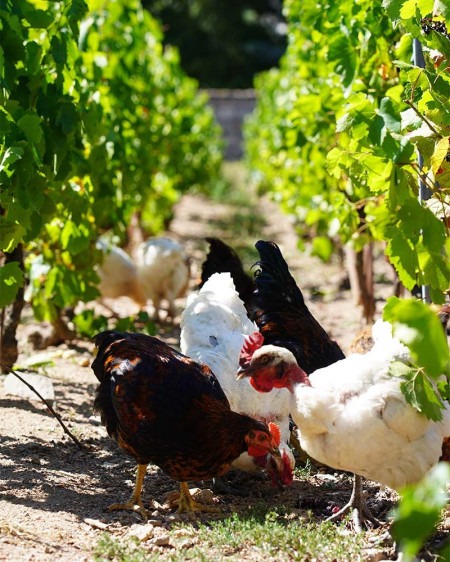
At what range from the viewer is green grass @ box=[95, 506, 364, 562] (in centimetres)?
326

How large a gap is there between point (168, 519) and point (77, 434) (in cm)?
138

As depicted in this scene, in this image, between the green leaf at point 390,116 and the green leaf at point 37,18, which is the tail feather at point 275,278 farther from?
the green leaf at point 390,116

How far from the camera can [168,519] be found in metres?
3.73

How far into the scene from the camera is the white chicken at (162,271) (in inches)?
327

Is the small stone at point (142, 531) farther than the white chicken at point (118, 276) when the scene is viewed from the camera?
No

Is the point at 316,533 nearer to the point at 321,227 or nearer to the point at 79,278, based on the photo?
the point at 79,278

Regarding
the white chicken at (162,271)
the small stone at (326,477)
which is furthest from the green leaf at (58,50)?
the white chicken at (162,271)

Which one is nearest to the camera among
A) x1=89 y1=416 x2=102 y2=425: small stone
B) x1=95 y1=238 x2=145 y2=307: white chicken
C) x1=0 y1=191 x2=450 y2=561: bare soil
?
x1=0 y1=191 x2=450 y2=561: bare soil

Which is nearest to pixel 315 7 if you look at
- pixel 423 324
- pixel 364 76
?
pixel 364 76

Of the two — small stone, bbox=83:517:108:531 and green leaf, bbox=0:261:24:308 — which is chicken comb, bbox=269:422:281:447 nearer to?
small stone, bbox=83:517:108:531

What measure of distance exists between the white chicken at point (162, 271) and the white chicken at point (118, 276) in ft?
0.27

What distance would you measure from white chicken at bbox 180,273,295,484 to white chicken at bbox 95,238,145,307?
3.03 metres

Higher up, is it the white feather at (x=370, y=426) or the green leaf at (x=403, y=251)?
the green leaf at (x=403, y=251)

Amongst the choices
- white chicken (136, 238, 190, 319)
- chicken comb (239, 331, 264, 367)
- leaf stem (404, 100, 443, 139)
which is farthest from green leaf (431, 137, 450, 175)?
white chicken (136, 238, 190, 319)
